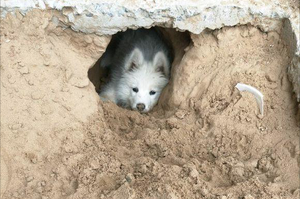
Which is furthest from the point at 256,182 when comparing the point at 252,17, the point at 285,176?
the point at 252,17

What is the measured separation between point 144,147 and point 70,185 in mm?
777

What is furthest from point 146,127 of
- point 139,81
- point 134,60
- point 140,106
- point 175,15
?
point 134,60

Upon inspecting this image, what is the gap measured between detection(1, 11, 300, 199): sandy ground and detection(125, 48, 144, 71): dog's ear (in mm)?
1356

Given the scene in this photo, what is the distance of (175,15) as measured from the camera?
13.1ft

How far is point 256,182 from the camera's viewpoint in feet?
10.7

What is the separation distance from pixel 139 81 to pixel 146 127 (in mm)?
1721

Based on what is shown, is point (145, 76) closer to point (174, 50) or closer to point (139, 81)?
point (139, 81)

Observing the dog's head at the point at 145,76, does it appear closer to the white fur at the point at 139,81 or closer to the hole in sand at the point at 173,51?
the white fur at the point at 139,81

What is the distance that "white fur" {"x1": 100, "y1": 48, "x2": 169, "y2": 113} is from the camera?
5790 millimetres

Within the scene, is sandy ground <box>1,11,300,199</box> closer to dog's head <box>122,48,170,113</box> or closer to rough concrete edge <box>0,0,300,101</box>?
rough concrete edge <box>0,0,300,101</box>

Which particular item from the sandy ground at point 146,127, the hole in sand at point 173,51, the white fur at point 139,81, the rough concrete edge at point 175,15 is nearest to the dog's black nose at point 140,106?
the white fur at point 139,81

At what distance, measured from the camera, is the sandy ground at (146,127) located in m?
3.31

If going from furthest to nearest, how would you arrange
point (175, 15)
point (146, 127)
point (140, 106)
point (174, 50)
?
point (174, 50) → point (140, 106) → point (146, 127) → point (175, 15)

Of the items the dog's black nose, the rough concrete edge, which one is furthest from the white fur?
the rough concrete edge
